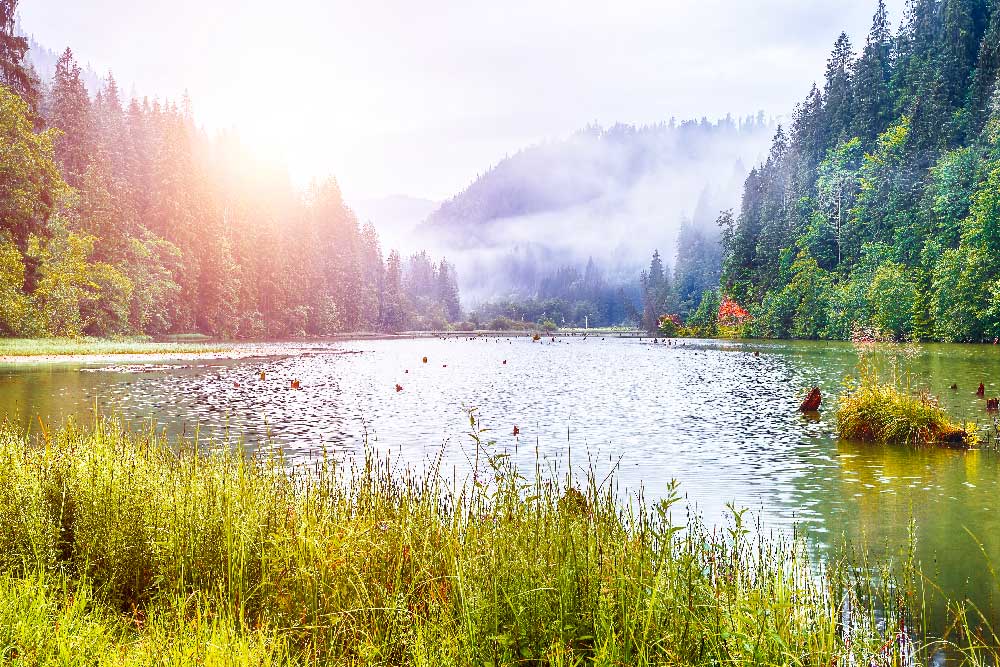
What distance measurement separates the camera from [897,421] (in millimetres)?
17609

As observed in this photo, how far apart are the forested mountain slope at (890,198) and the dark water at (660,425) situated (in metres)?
24.3

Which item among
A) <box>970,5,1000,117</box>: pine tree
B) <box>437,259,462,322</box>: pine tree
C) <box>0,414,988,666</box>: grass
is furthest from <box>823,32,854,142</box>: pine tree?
<box>437,259,462,322</box>: pine tree

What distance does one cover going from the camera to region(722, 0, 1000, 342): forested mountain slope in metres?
64.6

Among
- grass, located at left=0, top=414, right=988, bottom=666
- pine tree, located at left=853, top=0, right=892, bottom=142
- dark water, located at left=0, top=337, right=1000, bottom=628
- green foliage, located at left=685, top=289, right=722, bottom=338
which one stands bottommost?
dark water, located at left=0, top=337, right=1000, bottom=628

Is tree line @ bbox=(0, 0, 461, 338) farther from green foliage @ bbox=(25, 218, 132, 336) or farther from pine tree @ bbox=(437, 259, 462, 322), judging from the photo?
pine tree @ bbox=(437, 259, 462, 322)

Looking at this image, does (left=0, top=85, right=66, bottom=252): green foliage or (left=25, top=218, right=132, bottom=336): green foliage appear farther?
(left=25, top=218, right=132, bottom=336): green foliage

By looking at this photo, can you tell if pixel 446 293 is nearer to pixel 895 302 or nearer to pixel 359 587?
pixel 895 302

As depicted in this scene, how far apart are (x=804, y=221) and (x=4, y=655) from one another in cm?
10244

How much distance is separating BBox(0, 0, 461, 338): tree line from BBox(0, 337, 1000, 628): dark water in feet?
61.8

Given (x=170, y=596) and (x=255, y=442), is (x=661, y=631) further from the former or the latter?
(x=255, y=442)

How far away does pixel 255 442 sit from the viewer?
17.8 m

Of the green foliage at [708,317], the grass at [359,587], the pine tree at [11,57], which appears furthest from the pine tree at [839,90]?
the grass at [359,587]

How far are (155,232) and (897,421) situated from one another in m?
91.5

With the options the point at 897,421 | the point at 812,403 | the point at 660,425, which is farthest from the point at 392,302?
the point at 897,421
